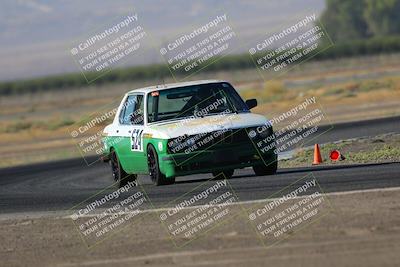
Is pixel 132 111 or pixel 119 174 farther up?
pixel 132 111

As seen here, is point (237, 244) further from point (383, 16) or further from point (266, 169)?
point (383, 16)

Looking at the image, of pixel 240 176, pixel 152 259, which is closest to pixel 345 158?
pixel 240 176

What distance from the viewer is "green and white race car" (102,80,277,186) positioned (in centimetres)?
1591

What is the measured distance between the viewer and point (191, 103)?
1691cm

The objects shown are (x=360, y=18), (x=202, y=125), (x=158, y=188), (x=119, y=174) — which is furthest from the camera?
(x=360, y=18)

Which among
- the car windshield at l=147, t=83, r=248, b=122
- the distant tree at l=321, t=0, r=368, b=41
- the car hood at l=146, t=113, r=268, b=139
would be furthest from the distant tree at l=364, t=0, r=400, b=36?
the car hood at l=146, t=113, r=268, b=139

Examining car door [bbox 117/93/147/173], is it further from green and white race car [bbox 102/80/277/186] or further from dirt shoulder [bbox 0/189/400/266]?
dirt shoulder [bbox 0/189/400/266]

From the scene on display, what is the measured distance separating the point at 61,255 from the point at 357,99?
3813cm

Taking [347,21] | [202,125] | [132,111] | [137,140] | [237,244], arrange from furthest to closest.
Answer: [347,21]
[132,111]
[137,140]
[202,125]
[237,244]

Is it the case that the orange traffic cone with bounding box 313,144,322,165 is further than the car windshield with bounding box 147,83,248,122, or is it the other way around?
the orange traffic cone with bounding box 313,144,322,165

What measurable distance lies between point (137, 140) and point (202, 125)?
1316 millimetres

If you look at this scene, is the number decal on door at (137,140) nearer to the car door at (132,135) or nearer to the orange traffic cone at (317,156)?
the car door at (132,135)

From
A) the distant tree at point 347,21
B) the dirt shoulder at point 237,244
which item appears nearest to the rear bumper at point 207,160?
the dirt shoulder at point 237,244

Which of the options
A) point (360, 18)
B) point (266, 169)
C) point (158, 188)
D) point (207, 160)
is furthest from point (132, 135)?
point (360, 18)
